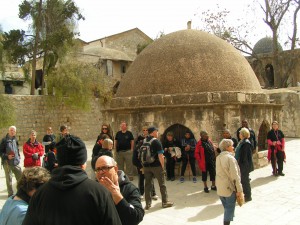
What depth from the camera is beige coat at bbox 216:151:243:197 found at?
4.36 m

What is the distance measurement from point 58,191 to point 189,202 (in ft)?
15.1

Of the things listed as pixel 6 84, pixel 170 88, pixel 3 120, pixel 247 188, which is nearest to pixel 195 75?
pixel 170 88

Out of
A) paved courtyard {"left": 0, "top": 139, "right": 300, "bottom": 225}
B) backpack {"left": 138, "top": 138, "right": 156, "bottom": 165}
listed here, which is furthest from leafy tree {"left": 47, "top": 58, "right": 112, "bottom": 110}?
backpack {"left": 138, "top": 138, "right": 156, "bottom": 165}

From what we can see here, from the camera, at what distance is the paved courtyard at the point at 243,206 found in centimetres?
504

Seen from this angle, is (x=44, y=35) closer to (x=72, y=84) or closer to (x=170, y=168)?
(x=72, y=84)

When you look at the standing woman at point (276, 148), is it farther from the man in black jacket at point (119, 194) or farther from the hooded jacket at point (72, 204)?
the hooded jacket at point (72, 204)

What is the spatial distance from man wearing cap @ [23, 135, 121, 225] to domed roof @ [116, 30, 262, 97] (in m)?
6.88

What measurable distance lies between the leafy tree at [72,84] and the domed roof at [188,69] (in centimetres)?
1011

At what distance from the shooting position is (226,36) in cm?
2342

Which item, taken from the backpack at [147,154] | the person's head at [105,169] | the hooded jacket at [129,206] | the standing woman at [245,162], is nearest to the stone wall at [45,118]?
the backpack at [147,154]

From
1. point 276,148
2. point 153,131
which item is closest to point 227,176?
point 153,131

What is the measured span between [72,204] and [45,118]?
18190mm

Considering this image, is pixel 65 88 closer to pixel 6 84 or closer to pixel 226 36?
pixel 6 84

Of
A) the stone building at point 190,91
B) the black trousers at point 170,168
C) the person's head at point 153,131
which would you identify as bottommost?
the black trousers at point 170,168
